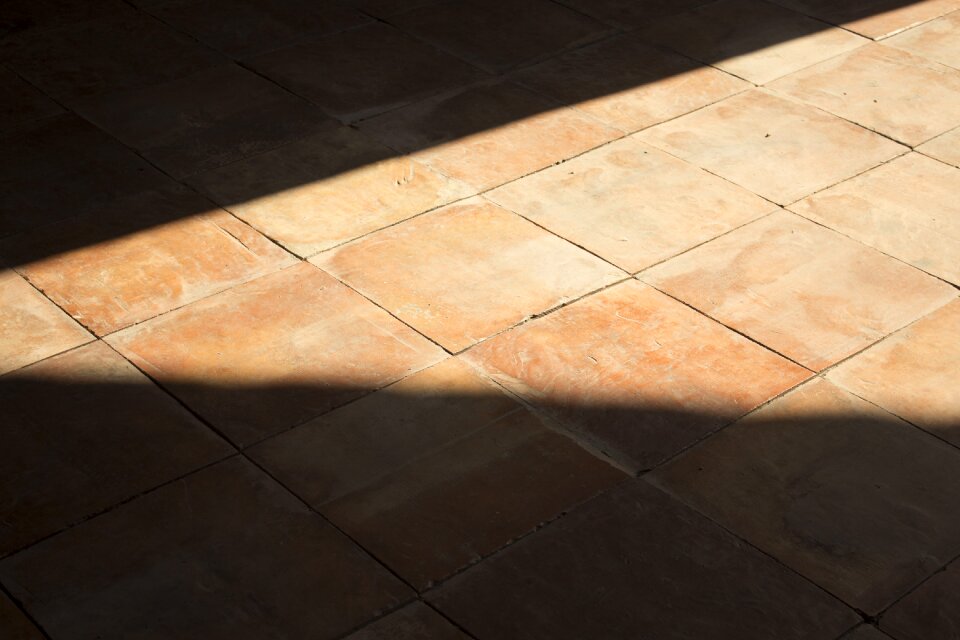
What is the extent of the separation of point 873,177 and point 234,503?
3.38 m

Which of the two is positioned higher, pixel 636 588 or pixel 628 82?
pixel 628 82

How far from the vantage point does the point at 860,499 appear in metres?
4.02

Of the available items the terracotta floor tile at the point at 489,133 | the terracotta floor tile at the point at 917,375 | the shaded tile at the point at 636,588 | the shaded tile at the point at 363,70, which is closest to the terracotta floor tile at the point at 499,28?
the shaded tile at the point at 363,70

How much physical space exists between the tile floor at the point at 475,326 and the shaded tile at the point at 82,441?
0.01 m

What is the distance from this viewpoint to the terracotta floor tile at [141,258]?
16.0 ft

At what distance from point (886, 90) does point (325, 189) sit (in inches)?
118

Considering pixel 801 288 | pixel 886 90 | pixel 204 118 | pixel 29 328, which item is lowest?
pixel 29 328

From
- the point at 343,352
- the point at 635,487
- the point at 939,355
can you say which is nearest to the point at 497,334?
the point at 343,352

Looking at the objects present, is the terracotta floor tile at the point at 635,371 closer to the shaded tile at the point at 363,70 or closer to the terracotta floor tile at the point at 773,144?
the terracotta floor tile at the point at 773,144

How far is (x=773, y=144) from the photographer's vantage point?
6027 mm

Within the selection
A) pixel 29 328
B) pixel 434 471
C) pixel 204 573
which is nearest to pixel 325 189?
pixel 29 328

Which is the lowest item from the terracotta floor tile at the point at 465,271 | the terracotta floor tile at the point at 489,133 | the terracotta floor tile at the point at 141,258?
the terracotta floor tile at the point at 141,258

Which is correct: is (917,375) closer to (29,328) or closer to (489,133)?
(489,133)

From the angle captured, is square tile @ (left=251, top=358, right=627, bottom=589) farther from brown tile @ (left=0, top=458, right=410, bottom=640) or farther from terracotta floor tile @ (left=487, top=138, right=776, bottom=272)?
terracotta floor tile @ (left=487, top=138, right=776, bottom=272)
